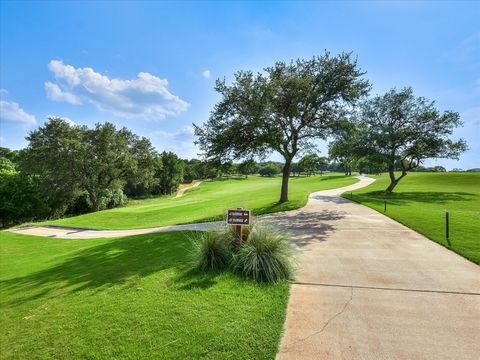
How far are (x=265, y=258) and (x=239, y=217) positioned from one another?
3.90 ft

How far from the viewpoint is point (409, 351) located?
10.8ft

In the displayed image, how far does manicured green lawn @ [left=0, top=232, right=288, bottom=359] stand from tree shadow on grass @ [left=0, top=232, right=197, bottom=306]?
0.04 metres

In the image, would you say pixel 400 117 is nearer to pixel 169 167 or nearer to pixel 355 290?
pixel 355 290

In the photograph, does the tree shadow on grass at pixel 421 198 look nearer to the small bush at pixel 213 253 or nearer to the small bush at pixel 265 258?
the small bush at pixel 265 258

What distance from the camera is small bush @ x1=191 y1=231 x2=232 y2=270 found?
20.5 feet

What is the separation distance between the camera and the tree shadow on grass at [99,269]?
240 inches

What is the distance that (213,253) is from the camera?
6.32 m

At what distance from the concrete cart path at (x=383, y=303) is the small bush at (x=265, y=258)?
1.46ft

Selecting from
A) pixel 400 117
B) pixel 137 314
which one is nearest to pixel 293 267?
pixel 137 314

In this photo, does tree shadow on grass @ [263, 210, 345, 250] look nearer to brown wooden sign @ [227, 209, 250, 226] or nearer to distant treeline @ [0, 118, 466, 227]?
brown wooden sign @ [227, 209, 250, 226]

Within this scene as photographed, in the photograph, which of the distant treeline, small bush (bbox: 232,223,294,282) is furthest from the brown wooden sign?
the distant treeline

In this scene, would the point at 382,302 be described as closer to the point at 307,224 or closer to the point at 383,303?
the point at 383,303

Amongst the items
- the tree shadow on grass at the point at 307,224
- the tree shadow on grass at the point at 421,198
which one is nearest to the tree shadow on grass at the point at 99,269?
the tree shadow on grass at the point at 307,224

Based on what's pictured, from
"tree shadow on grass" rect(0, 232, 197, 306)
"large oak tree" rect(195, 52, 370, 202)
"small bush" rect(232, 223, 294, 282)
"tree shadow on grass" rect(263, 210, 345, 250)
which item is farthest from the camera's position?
"large oak tree" rect(195, 52, 370, 202)
